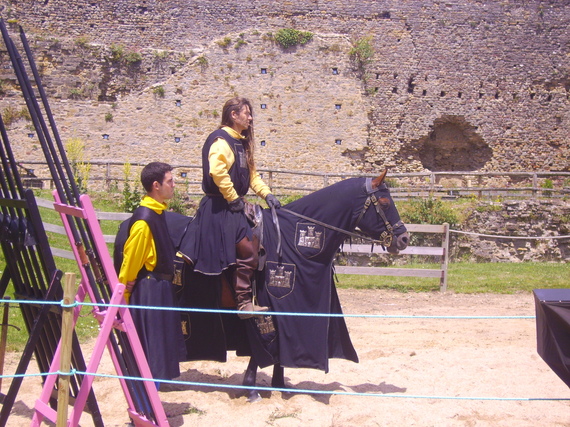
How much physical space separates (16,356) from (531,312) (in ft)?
20.7

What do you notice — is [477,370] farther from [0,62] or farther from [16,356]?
[0,62]

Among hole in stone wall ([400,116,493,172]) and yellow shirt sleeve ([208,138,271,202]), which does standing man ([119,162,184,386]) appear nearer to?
yellow shirt sleeve ([208,138,271,202])

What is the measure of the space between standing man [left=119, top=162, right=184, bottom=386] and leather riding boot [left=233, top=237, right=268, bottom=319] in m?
0.51

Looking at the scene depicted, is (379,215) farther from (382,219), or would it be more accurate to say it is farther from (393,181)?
(393,181)

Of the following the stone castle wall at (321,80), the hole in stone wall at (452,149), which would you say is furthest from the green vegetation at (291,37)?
the hole in stone wall at (452,149)

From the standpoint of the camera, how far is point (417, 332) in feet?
23.5

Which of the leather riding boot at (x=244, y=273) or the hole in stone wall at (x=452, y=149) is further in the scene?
the hole in stone wall at (x=452, y=149)

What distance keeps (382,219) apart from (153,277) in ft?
6.08

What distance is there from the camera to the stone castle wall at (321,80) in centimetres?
1972

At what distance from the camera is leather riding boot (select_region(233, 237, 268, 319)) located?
15.7ft

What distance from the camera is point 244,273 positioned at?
4816 mm

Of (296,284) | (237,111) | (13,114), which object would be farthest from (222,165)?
(13,114)

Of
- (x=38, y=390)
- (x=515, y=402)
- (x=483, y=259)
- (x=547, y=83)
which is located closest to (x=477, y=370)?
(x=515, y=402)

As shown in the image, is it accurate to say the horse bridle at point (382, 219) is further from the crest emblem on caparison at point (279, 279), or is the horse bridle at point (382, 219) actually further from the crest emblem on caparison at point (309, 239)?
the crest emblem on caparison at point (279, 279)
